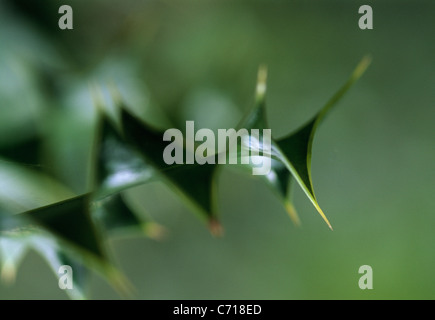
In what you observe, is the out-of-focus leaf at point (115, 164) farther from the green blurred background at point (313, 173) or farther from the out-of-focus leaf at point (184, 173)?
the green blurred background at point (313, 173)

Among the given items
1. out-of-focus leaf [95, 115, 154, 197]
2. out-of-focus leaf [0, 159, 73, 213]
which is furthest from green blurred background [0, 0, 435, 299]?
out-of-focus leaf [95, 115, 154, 197]

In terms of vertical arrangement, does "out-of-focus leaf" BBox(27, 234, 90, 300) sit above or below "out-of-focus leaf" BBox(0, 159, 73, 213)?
below

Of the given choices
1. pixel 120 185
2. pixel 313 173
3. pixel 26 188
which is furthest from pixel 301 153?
pixel 313 173

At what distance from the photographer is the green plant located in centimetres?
25

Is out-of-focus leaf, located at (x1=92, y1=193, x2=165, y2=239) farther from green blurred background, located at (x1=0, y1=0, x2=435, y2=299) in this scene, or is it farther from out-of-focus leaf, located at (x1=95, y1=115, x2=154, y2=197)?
green blurred background, located at (x1=0, y1=0, x2=435, y2=299)

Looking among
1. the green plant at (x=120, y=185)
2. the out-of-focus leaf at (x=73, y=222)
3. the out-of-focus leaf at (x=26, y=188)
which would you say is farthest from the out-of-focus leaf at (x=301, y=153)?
the out-of-focus leaf at (x=26, y=188)

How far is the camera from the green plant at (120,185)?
25 centimetres

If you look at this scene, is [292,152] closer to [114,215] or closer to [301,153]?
[301,153]

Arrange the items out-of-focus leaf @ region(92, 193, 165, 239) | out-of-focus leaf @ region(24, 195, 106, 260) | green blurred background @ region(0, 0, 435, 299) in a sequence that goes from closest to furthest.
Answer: out-of-focus leaf @ region(24, 195, 106, 260) < out-of-focus leaf @ region(92, 193, 165, 239) < green blurred background @ region(0, 0, 435, 299)

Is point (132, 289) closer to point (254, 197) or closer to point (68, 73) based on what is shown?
point (254, 197)

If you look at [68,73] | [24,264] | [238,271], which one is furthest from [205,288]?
[68,73]

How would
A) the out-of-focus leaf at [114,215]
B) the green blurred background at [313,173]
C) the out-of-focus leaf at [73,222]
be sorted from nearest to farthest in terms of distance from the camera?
1. the out-of-focus leaf at [73,222]
2. the out-of-focus leaf at [114,215]
3. the green blurred background at [313,173]

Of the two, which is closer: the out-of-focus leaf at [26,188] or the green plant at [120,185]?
the green plant at [120,185]

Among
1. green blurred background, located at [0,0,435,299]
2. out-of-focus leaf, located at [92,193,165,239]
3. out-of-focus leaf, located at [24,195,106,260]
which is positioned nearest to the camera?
out-of-focus leaf, located at [24,195,106,260]
